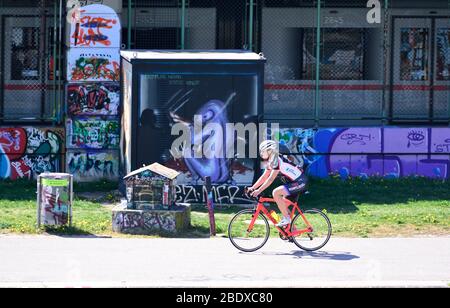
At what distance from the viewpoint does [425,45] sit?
70.9ft

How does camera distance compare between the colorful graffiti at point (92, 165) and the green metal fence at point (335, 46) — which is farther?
the green metal fence at point (335, 46)

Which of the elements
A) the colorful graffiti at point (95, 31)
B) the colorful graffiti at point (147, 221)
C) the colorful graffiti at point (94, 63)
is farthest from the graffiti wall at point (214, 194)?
the colorful graffiti at point (95, 31)

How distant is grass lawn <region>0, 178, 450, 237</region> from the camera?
14.2 m

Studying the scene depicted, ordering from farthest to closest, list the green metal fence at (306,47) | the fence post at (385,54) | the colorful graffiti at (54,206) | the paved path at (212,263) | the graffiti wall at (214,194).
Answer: the green metal fence at (306,47) < the fence post at (385,54) < the graffiti wall at (214,194) < the colorful graffiti at (54,206) < the paved path at (212,263)

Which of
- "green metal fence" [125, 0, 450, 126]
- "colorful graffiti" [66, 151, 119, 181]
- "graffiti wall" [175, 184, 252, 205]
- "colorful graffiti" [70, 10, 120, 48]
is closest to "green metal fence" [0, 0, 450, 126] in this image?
"green metal fence" [125, 0, 450, 126]

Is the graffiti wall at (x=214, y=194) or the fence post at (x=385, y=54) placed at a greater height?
the fence post at (x=385, y=54)

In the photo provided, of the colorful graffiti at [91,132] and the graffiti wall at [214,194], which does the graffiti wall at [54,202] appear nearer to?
the graffiti wall at [214,194]

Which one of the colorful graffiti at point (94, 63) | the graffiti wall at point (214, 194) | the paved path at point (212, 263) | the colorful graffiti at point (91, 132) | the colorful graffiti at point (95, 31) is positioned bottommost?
the paved path at point (212, 263)

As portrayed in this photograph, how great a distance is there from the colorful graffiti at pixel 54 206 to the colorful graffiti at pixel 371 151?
6.23 metres

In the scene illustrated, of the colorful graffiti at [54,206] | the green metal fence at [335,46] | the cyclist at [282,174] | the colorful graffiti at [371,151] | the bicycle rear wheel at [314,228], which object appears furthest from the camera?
the green metal fence at [335,46]

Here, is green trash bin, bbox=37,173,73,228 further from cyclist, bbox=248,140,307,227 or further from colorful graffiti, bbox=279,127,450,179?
colorful graffiti, bbox=279,127,450,179

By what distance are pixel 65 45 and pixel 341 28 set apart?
19.3ft

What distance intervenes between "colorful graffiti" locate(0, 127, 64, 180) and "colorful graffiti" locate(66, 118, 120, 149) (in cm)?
29

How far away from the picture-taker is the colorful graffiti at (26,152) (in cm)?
1873
